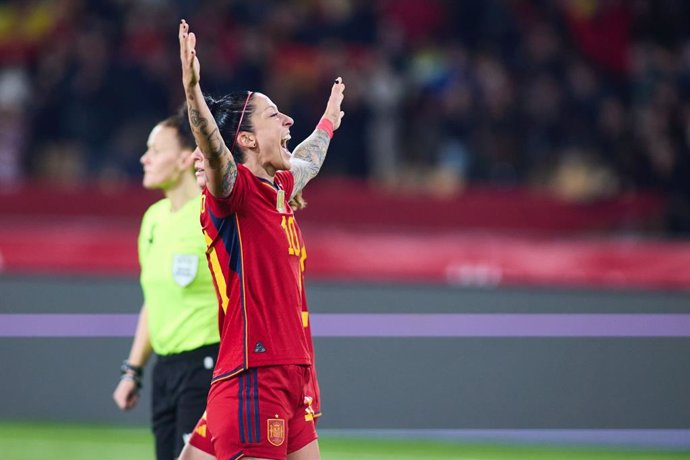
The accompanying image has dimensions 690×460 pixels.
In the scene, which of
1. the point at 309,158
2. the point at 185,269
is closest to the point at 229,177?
the point at 309,158

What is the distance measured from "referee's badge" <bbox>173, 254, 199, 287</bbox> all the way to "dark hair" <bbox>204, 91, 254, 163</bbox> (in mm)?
1219

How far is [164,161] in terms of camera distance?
217 inches

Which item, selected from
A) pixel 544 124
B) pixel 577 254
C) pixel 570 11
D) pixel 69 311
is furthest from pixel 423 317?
pixel 570 11

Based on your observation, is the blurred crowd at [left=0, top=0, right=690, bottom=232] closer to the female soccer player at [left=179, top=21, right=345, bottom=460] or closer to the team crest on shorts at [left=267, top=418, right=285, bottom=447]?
the female soccer player at [left=179, top=21, right=345, bottom=460]

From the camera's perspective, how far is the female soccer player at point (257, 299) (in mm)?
4039

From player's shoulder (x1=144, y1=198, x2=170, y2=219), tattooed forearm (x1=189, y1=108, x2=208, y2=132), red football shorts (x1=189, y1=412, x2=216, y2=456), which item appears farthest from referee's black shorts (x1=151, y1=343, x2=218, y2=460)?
tattooed forearm (x1=189, y1=108, x2=208, y2=132)

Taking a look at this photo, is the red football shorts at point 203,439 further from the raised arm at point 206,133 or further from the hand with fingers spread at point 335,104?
the hand with fingers spread at point 335,104

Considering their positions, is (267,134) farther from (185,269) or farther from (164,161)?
(164,161)

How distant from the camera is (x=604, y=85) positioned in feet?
42.7

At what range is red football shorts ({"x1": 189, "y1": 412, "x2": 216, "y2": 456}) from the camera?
4.45 m

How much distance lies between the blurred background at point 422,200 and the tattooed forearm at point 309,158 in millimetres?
4477

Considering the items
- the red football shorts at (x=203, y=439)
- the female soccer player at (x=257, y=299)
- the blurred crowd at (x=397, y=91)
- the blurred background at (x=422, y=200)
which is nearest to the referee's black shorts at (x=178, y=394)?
the red football shorts at (x=203, y=439)

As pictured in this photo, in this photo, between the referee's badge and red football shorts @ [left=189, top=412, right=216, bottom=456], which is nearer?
red football shorts @ [left=189, top=412, right=216, bottom=456]

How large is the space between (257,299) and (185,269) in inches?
49.6
